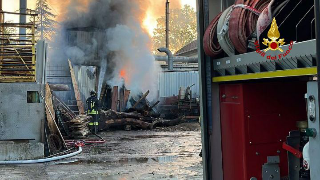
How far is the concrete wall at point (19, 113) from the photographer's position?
30.0 feet

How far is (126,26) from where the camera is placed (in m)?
24.1

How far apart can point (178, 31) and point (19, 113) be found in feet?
176

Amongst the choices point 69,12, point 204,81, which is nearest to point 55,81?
point 69,12

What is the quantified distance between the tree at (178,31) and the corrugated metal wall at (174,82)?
3226 centimetres

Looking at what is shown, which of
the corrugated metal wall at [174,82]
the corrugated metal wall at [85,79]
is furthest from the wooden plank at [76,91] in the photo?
the corrugated metal wall at [174,82]

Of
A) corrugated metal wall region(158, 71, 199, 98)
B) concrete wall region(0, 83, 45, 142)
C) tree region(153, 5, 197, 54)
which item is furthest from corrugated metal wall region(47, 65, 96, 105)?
tree region(153, 5, 197, 54)

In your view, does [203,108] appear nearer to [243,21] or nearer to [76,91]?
[243,21]

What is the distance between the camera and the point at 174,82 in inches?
985

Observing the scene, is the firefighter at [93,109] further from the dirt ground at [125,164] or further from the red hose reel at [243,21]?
the red hose reel at [243,21]

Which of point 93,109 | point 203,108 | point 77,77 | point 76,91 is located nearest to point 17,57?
point 93,109

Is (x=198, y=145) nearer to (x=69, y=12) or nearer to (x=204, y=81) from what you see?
(x=204, y=81)

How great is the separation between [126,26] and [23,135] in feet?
51.7

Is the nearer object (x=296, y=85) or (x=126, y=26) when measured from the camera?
(x=296, y=85)

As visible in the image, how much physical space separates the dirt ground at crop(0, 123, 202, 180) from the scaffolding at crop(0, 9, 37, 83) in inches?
88.8
